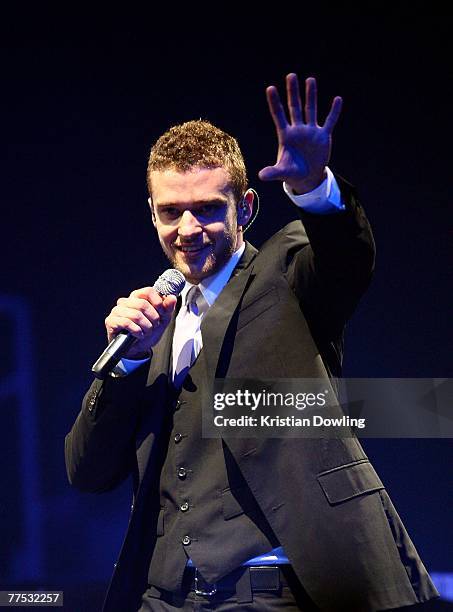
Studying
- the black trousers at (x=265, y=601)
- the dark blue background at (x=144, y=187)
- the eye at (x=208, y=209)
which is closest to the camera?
the black trousers at (x=265, y=601)

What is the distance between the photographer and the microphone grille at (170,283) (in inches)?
58.4

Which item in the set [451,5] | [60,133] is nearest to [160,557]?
[60,133]

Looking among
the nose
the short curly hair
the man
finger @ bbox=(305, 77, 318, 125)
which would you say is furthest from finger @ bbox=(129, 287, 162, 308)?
finger @ bbox=(305, 77, 318, 125)

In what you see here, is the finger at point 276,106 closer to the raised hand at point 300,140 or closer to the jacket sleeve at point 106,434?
the raised hand at point 300,140

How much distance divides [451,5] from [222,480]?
164 centimetres

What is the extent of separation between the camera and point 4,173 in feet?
8.75

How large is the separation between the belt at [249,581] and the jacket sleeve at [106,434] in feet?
0.96

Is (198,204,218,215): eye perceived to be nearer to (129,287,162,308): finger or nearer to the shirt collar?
the shirt collar

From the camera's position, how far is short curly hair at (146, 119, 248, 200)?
1545 millimetres

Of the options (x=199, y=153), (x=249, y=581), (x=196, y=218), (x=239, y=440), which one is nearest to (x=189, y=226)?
(x=196, y=218)

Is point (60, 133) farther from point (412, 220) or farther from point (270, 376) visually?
point (270, 376)

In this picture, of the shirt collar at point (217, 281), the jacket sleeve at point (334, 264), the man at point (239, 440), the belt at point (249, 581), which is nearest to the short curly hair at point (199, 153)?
the man at point (239, 440)

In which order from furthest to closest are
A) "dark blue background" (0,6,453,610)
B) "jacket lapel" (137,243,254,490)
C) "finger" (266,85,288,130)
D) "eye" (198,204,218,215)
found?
"dark blue background" (0,6,453,610)
"eye" (198,204,218,215)
"jacket lapel" (137,243,254,490)
"finger" (266,85,288,130)

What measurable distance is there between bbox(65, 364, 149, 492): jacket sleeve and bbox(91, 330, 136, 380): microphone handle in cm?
14
